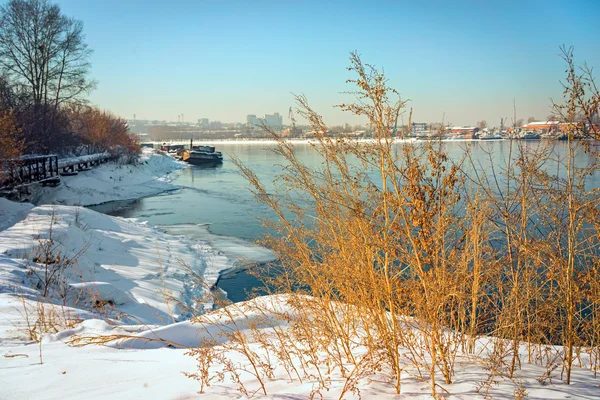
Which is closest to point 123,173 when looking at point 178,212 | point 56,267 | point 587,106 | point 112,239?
point 178,212

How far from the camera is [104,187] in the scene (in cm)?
2589

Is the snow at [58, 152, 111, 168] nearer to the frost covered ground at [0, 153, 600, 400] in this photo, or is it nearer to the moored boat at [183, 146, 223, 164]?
the frost covered ground at [0, 153, 600, 400]

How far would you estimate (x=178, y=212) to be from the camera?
20172mm

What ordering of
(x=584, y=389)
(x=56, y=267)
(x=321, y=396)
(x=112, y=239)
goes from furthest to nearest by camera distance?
(x=112, y=239)
(x=56, y=267)
(x=584, y=389)
(x=321, y=396)

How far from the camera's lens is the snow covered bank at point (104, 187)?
68.9 ft

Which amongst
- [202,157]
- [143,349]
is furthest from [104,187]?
[202,157]

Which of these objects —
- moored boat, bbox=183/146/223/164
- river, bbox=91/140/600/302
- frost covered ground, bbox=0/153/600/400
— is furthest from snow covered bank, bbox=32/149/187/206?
moored boat, bbox=183/146/223/164

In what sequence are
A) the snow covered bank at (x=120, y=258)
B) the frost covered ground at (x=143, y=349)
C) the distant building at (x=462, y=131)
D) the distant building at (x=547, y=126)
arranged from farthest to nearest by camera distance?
the snow covered bank at (x=120, y=258) < the distant building at (x=462, y=131) < the distant building at (x=547, y=126) < the frost covered ground at (x=143, y=349)

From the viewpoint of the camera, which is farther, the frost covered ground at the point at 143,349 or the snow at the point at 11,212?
the snow at the point at 11,212

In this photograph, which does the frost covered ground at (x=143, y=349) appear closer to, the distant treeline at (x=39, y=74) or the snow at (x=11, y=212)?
the snow at (x=11, y=212)

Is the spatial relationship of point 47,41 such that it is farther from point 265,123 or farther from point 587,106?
point 587,106

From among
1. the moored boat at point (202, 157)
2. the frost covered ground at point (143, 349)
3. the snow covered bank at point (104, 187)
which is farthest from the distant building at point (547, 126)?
the moored boat at point (202, 157)

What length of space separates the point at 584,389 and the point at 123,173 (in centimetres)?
3137

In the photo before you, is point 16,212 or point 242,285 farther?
point 16,212
